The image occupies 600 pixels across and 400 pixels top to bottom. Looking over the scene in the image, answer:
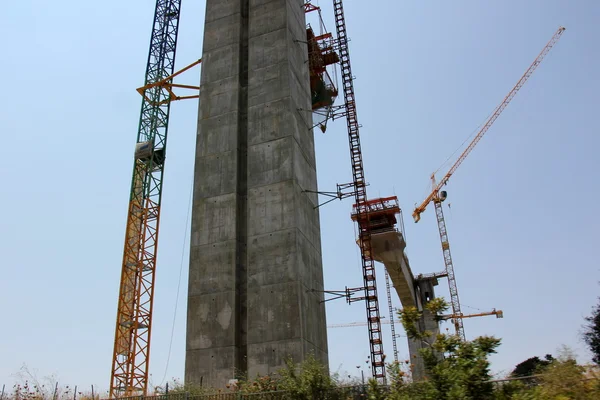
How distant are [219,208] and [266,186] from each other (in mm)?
3194

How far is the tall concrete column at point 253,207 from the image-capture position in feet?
87.8

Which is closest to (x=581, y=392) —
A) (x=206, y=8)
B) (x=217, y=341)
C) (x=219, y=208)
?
(x=217, y=341)

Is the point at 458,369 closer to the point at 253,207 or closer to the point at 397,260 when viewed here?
the point at 253,207

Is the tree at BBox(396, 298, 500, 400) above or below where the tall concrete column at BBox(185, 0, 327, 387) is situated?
below

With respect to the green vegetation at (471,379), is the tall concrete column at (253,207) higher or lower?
higher

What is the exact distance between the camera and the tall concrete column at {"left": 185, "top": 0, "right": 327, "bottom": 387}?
26.8m

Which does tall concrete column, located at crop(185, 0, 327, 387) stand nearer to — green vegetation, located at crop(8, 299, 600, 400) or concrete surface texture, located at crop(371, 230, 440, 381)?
green vegetation, located at crop(8, 299, 600, 400)

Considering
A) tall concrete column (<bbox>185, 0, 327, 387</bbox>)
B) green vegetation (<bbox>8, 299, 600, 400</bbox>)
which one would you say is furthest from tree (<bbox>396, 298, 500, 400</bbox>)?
tall concrete column (<bbox>185, 0, 327, 387</bbox>)

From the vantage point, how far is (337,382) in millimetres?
17703

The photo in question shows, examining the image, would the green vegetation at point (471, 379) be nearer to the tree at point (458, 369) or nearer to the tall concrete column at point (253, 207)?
the tree at point (458, 369)

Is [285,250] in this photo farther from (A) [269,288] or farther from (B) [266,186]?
(B) [266,186]

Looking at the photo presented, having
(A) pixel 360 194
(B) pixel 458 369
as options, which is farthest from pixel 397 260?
(B) pixel 458 369

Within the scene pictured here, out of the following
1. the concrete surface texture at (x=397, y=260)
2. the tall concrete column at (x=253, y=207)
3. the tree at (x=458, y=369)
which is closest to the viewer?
the tree at (x=458, y=369)

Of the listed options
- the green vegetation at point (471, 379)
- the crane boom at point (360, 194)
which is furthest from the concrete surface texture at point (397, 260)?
the green vegetation at point (471, 379)
